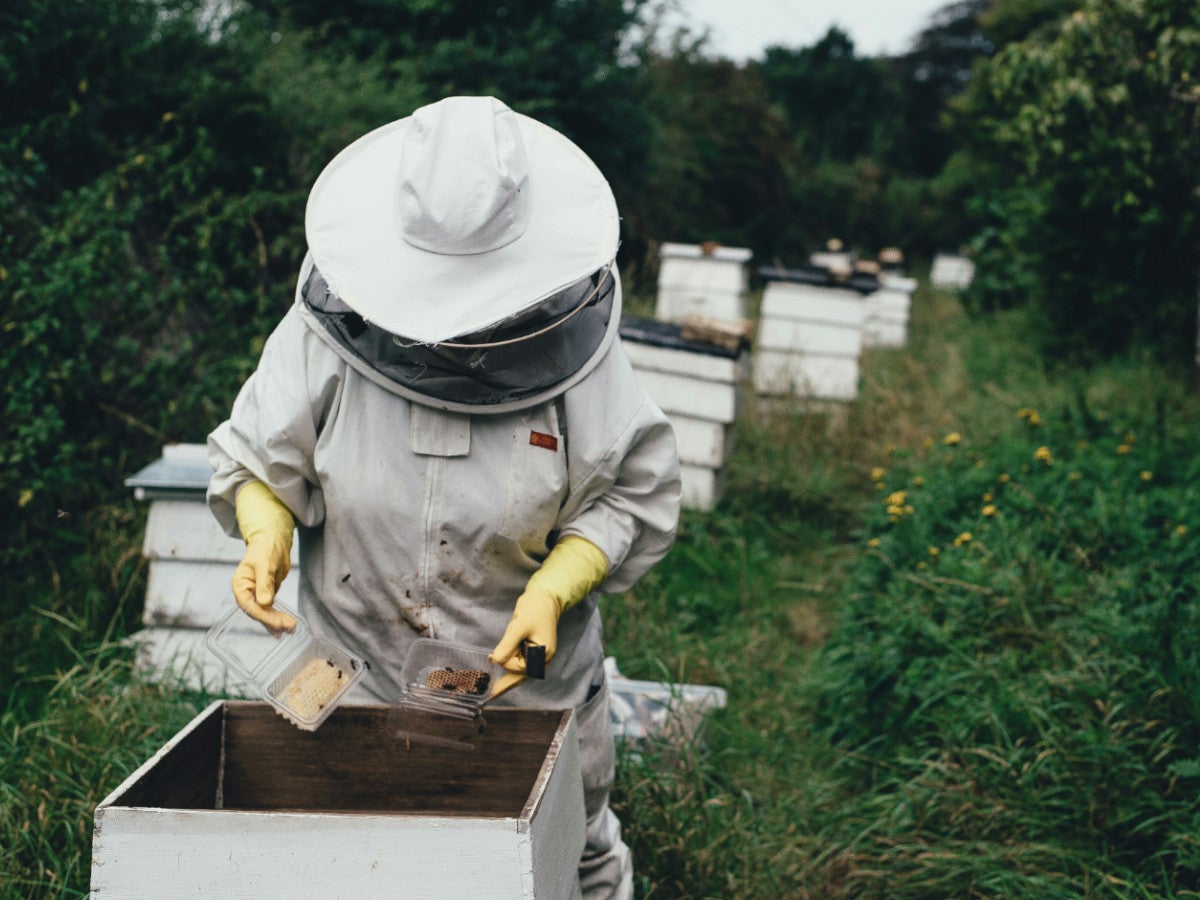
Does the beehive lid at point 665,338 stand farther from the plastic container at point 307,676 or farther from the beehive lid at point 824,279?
the plastic container at point 307,676

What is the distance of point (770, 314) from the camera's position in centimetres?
713

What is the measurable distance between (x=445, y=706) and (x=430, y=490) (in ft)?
1.34

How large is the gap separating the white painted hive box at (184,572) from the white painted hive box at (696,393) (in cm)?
262

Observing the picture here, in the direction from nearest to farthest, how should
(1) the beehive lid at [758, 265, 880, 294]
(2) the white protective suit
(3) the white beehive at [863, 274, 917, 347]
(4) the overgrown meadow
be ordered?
(2) the white protective suit, (4) the overgrown meadow, (1) the beehive lid at [758, 265, 880, 294], (3) the white beehive at [863, 274, 917, 347]

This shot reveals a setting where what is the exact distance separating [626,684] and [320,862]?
1989mm

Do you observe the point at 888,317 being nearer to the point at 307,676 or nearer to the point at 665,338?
the point at 665,338

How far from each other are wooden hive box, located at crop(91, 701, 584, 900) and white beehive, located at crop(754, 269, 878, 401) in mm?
5026

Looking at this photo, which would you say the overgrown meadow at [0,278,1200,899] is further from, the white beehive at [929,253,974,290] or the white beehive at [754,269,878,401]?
the white beehive at [929,253,974,290]

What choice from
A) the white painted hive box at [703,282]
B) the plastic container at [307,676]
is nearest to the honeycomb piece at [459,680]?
the plastic container at [307,676]

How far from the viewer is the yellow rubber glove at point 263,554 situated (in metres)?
1.94

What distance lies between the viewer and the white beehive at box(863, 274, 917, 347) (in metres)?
10.4

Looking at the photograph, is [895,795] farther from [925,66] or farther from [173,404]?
[925,66]

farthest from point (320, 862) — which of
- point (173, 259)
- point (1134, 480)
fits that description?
point (173, 259)

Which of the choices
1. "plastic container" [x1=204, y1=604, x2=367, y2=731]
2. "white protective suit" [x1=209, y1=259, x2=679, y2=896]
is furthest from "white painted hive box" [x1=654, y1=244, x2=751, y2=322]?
"plastic container" [x1=204, y1=604, x2=367, y2=731]
